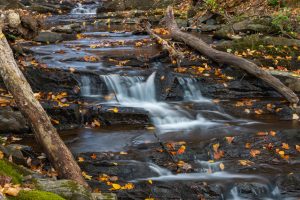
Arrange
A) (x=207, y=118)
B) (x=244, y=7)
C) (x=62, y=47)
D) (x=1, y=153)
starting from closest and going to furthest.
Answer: (x=1, y=153) → (x=207, y=118) → (x=62, y=47) → (x=244, y=7)

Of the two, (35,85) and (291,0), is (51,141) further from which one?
(291,0)

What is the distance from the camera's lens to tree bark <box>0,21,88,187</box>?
6.15 metres

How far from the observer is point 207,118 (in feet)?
31.8

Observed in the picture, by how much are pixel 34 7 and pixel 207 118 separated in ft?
59.1

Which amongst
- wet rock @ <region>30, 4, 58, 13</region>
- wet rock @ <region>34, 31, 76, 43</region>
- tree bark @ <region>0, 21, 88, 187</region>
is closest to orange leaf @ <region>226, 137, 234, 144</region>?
tree bark @ <region>0, 21, 88, 187</region>

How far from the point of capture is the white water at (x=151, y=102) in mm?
9477

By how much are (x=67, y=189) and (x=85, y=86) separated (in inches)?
Answer: 234

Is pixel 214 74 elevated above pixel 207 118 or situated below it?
above

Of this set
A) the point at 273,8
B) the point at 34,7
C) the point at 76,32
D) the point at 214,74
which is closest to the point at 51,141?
the point at 214,74

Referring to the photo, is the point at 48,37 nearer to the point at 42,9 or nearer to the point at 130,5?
the point at 42,9

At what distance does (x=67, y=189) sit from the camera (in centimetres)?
473

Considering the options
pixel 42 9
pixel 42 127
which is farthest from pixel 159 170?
pixel 42 9

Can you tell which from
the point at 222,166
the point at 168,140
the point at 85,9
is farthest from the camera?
the point at 85,9

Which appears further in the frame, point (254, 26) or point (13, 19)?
point (254, 26)
